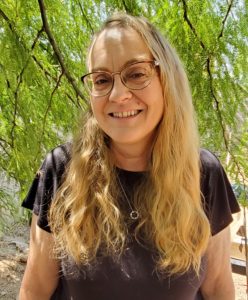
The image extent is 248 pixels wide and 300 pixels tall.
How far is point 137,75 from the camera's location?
94 centimetres

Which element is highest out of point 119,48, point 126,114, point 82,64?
point 82,64

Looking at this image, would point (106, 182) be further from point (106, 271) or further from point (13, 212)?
point (13, 212)

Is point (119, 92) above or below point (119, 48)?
below

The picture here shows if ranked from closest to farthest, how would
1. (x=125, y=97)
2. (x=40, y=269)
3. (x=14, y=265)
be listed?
(x=125, y=97)
(x=40, y=269)
(x=14, y=265)

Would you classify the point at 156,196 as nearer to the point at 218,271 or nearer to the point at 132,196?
the point at 132,196

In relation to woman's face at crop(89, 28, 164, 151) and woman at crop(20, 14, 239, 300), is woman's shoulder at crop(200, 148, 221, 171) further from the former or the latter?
woman's face at crop(89, 28, 164, 151)

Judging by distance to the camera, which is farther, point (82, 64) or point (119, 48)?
point (82, 64)

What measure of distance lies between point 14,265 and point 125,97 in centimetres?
332

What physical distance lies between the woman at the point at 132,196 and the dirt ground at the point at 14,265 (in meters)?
2.33

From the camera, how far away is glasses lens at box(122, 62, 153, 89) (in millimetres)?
936

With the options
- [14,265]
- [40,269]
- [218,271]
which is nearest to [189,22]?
[218,271]

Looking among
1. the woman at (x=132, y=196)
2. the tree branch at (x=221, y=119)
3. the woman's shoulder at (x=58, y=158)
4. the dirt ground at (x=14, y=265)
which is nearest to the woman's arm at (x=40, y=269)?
the woman at (x=132, y=196)

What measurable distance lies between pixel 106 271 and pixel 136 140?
0.33 m

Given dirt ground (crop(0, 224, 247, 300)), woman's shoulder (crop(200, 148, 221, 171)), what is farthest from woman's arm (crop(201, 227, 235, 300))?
dirt ground (crop(0, 224, 247, 300))
